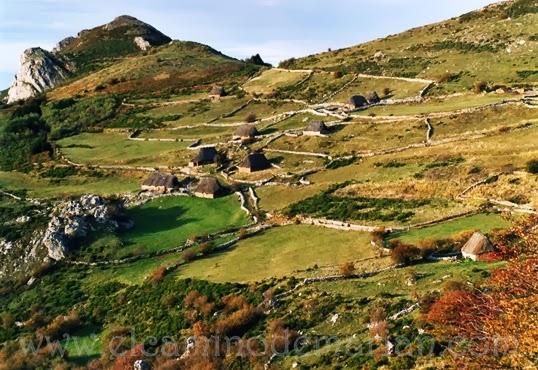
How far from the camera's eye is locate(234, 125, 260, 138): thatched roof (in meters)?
90.3

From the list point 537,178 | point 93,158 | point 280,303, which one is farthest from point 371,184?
point 93,158

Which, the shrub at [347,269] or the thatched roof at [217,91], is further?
the thatched roof at [217,91]

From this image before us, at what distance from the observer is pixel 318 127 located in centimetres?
8550

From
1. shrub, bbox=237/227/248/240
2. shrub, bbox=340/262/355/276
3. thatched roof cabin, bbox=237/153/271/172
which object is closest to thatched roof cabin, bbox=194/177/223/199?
thatched roof cabin, bbox=237/153/271/172

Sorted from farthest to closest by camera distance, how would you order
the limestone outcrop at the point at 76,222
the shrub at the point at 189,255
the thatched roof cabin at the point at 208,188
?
the thatched roof cabin at the point at 208,188
the limestone outcrop at the point at 76,222
the shrub at the point at 189,255

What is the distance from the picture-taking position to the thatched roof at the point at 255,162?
254 feet

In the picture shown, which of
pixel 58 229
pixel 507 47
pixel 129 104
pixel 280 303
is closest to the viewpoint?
pixel 280 303

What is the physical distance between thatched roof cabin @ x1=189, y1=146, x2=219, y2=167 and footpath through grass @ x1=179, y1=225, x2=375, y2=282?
91.8ft

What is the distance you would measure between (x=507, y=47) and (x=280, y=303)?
290ft

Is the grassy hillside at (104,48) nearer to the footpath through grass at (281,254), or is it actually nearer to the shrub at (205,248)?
the shrub at (205,248)

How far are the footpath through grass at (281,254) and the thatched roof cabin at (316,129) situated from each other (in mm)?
30573

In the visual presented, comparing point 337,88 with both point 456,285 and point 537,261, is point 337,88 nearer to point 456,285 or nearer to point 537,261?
point 456,285

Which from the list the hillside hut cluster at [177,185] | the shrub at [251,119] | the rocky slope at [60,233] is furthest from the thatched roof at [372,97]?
the rocky slope at [60,233]

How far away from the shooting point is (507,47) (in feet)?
361
